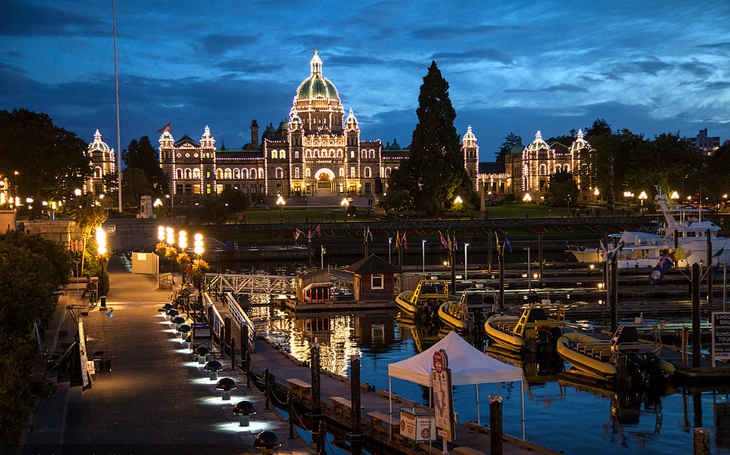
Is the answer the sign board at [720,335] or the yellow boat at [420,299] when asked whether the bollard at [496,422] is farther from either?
the yellow boat at [420,299]

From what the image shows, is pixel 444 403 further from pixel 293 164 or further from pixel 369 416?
pixel 293 164

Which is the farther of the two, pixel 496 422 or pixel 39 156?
pixel 39 156

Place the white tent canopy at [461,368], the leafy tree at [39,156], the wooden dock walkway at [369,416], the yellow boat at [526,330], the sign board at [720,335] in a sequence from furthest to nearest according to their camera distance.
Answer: the leafy tree at [39,156], the yellow boat at [526,330], the sign board at [720,335], the wooden dock walkway at [369,416], the white tent canopy at [461,368]

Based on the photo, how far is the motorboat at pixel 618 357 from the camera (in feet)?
86.5

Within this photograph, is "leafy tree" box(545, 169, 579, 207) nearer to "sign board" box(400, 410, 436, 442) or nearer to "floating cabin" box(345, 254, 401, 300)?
"floating cabin" box(345, 254, 401, 300)

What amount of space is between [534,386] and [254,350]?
1130 centimetres

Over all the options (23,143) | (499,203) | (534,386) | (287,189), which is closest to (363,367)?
(534,386)

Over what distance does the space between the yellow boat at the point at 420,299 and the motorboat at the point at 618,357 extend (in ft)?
42.9

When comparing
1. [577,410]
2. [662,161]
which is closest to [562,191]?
[662,161]

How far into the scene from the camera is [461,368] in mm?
17469

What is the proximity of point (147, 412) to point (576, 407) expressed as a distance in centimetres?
1378

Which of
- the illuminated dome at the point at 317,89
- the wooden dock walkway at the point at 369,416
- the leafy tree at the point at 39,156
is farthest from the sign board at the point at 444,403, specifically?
the illuminated dome at the point at 317,89

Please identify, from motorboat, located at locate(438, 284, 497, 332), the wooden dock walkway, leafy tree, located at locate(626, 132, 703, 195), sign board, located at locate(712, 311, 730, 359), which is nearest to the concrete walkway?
the wooden dock walkway

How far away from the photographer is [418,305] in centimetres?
4322
